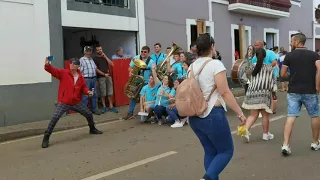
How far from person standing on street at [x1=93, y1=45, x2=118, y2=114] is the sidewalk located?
1.53 ft

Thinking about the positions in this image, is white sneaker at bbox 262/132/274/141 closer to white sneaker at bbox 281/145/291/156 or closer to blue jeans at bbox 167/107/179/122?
white sneaker at bbox 281/145/291/156

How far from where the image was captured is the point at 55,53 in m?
10.7

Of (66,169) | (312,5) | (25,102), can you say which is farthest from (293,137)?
(312,5)

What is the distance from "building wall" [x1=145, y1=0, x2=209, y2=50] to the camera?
1388cm

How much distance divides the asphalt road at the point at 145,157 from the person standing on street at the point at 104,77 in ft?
9.20

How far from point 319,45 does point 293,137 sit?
21495 mm

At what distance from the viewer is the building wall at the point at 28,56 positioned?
951 cm

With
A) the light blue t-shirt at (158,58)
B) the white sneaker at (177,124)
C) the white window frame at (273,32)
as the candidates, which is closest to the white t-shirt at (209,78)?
the white sneaker at (177,124)

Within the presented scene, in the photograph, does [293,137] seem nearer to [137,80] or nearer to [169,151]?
[169,151]

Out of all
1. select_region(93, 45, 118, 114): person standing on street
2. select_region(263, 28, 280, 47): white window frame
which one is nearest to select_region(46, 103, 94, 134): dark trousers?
select_region(93, 45, 118, 114): person standing on street

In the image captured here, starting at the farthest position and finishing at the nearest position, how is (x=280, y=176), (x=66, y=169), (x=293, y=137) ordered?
(x=293, y=137), (x=66, y=169), (x=280, y=176)

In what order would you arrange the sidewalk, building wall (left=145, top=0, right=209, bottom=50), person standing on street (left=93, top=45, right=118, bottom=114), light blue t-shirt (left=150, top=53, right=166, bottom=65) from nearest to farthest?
the sidewalk → light blue t-shirt (left=150, top=53, right=166, bottom=65) → person standing on street (left=93, top=45, right=118, bottom=114) → building wall (left=145, top=0, right=209, bottom=50)

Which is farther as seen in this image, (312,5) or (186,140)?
(312,5)

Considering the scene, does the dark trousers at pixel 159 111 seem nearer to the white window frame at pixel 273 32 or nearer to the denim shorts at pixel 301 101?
the denim shorts at pixel 301 101
